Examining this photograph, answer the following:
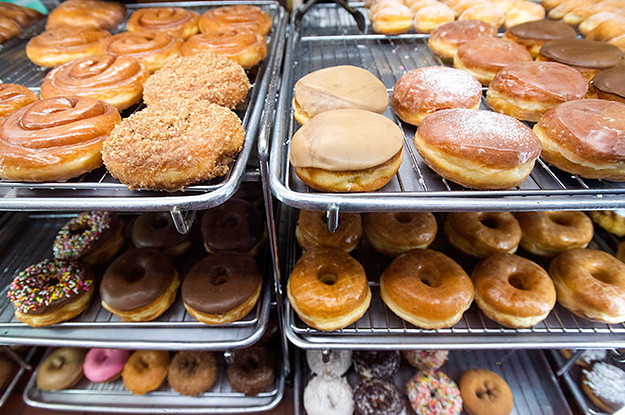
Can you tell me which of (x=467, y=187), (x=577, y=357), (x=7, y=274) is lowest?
(x=577, y=357)

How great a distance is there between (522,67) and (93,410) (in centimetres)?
343

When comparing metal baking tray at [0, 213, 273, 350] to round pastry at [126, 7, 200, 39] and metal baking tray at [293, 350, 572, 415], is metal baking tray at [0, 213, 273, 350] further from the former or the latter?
round pastry at [126, 7, 200, 39]

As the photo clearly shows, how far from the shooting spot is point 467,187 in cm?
142

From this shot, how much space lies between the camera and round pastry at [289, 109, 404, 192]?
1326mm

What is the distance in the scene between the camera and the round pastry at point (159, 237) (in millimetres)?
2258

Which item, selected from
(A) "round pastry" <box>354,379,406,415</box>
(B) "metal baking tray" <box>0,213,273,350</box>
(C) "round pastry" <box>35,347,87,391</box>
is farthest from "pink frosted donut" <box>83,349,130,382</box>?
(A) "round pastry" <box>354,379,406,415</box>

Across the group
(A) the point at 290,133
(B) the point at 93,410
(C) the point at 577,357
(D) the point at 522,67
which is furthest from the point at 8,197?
(C) the point at 577,357

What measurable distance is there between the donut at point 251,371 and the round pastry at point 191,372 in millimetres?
137

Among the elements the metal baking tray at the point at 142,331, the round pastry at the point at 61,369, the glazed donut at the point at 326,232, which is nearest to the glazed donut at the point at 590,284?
the glazed donut at the point at 326,232

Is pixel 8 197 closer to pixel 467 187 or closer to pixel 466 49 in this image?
pixel 467 187

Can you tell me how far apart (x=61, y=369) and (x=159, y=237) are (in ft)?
4.02

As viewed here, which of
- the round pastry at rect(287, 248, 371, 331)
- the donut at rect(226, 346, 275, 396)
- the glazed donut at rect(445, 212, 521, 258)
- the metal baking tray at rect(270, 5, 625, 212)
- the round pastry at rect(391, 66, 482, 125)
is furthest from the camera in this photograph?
the donut at rect(226, 346, 275, 396)

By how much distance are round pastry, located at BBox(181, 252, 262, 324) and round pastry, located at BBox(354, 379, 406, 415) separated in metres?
0.99

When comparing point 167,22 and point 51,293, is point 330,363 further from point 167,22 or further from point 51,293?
point 167,22
